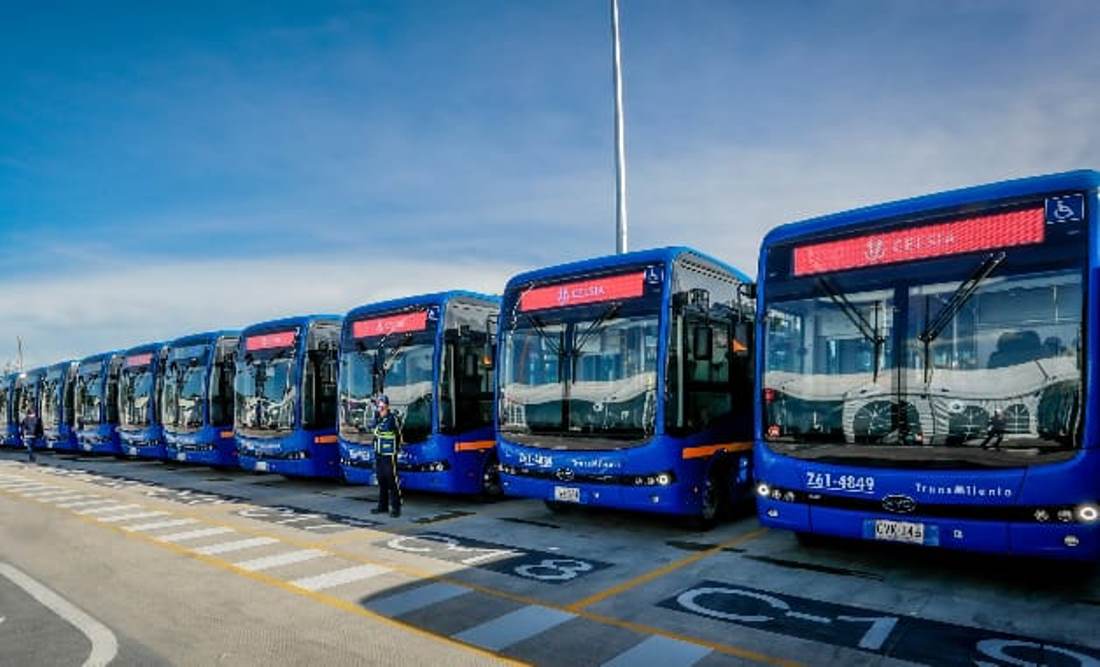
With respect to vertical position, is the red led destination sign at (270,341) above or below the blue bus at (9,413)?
above

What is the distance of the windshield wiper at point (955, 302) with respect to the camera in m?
6.10

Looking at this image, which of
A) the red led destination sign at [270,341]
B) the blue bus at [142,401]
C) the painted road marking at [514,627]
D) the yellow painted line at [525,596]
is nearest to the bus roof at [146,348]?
the blue bus at [142,401]

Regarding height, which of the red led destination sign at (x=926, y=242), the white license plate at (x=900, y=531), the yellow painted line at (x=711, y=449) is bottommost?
the white license plate at (x=900, y=531)

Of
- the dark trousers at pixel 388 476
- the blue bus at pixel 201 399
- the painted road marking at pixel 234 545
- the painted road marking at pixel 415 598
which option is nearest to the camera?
the painted road marking at pixel 415 598

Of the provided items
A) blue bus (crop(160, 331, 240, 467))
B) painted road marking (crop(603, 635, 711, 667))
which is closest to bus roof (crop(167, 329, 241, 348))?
blue bus (crop(160, 331, 240, 467))

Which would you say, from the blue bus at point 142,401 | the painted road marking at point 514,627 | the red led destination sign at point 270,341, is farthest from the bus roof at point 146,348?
the painted road marking at point 514,627

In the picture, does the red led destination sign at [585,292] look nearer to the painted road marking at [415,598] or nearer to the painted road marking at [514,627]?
the painted road marking at [415,598]

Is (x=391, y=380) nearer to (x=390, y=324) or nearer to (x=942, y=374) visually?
(x=390, y=324)

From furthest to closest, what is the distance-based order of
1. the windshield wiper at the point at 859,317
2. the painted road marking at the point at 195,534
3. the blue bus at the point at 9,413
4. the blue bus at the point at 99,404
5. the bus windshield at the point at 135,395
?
the blue bus at the point at 9,413
the blue bus at the point at 99,404
the bus windshield at the point at 135,395
the painted road marking at the point at 195,534
the windshield wiper at the point at 859,317

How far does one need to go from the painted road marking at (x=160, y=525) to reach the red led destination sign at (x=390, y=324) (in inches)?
157

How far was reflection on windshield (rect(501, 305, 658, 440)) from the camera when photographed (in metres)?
8.58

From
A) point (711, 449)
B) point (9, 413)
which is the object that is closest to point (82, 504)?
point (711, 449)

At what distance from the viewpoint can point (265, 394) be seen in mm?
15203

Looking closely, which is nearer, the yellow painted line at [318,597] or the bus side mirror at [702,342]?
the yellow painted line at [318,597]
